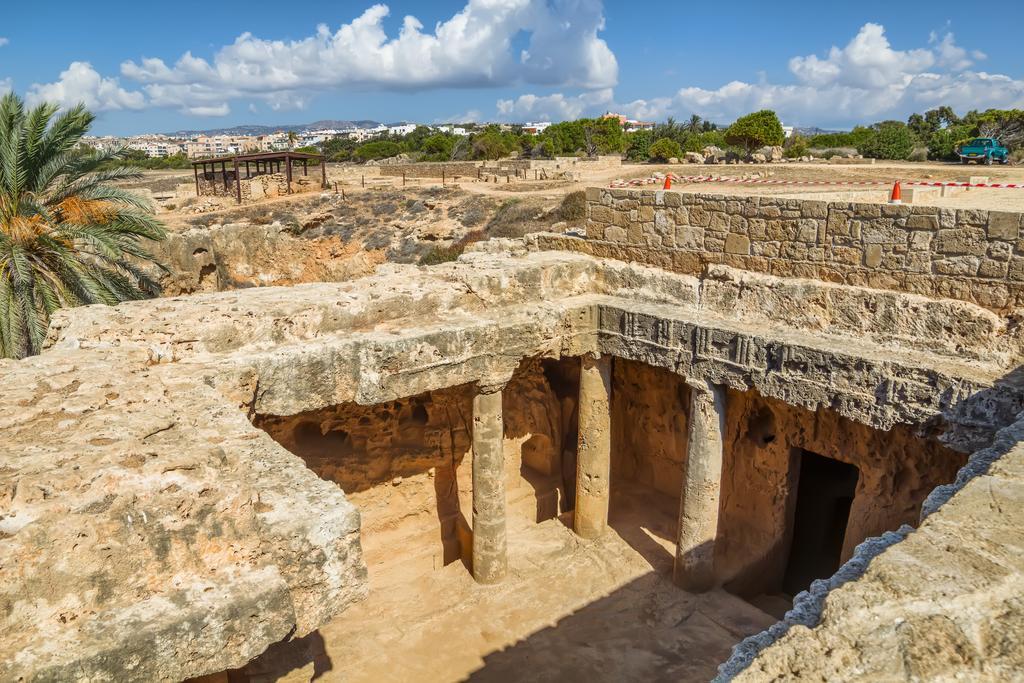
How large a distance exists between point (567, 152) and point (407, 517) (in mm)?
56689

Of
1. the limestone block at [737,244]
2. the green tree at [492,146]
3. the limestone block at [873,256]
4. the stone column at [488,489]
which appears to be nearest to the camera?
the limestone block at [873,256]

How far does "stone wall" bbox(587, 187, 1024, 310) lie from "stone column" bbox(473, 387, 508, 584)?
3.19 m

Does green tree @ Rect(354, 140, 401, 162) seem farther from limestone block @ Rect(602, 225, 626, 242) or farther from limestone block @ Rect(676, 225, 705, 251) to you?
limestone block @ Rect(676, 225, 705, 251)

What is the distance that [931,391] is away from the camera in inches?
282

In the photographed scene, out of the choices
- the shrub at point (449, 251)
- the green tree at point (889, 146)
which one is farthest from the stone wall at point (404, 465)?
the green tree at point (889, 146)

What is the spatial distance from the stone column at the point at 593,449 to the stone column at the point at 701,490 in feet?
4.73

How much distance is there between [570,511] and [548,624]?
2.87m

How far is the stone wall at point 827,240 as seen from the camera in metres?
7.34

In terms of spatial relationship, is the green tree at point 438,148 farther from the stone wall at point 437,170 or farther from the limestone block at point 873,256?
the limestone block at point 873,256

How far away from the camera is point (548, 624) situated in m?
9.66

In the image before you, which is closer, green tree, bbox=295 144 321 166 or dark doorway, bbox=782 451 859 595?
dark doorway, bbox=782 451 859 595

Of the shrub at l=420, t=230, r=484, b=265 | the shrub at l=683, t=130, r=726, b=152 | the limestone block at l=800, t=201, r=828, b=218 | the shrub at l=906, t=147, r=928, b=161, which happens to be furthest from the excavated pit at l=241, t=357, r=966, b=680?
the shrub at l=683, t=130, r=726, b=152

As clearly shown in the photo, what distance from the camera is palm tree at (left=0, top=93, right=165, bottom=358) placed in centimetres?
962

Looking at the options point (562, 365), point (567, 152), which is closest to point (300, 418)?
point (562, 365)
